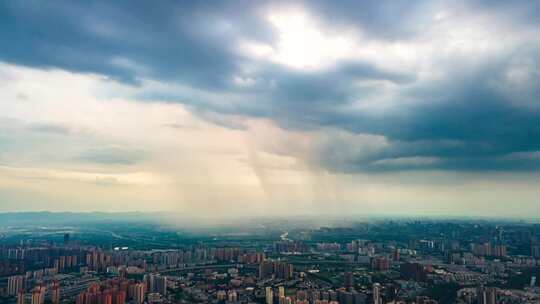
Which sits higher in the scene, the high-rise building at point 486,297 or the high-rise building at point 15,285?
the high-rise building at point 486,297

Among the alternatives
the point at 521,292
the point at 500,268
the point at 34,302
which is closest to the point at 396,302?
the point at 521,292

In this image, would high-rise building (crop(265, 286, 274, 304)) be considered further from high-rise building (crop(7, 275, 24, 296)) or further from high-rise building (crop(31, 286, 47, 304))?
high-rise building (crop(7, 275, 24, 296))

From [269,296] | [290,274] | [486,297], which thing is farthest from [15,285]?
[486,297]

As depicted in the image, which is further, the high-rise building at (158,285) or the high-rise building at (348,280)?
the high-rise building at (348,280)

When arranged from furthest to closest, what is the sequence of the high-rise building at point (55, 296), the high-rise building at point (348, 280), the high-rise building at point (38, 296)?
the high-rise building at point (348, 280) < the high-rise building at point (55, 296) < the high-rise building at point (38, 296)

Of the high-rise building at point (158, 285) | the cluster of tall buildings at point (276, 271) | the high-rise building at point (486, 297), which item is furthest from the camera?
the cluster of tall buildings at point (276, 271)

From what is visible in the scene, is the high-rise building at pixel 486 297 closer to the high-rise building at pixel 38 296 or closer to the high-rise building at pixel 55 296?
the high-rise building at pixel 55 296

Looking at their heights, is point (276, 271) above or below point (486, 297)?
below

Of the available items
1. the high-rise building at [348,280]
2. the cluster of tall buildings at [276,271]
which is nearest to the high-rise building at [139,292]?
the cluster of tall buildings at [276,271]

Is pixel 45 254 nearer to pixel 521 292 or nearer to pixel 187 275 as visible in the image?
pixel 187 275

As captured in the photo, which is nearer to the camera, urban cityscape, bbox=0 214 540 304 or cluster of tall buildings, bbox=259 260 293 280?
urban cityscape, bbox=0 214 540 304

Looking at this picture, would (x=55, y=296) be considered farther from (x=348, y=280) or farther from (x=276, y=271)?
(x=348, y=280)

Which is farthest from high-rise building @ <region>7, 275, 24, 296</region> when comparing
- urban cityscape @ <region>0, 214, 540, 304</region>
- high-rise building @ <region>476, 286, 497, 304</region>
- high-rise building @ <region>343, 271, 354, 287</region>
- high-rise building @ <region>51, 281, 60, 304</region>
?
high-rise building @ <region>476, 286, 497, 304</region>
